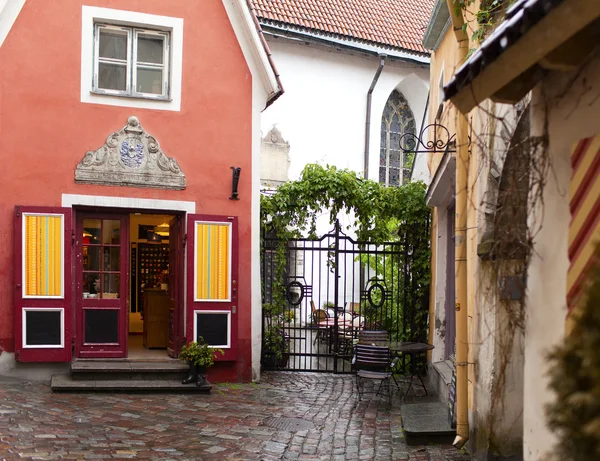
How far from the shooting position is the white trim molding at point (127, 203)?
37.0ft

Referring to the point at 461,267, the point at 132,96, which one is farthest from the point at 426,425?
the point at 132,96

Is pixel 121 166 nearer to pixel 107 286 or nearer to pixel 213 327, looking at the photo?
pixel 107 286

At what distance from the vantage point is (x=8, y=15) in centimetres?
1109

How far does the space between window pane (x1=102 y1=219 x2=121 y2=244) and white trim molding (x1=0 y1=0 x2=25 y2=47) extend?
291 cm

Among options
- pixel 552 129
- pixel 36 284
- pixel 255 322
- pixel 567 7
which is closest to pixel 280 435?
pixel 255 322

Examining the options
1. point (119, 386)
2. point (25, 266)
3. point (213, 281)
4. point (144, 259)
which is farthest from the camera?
point (144, 259)

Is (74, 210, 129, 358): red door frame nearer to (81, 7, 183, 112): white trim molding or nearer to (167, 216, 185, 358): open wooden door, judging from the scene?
(167, 216, 185, 358): open wooden door

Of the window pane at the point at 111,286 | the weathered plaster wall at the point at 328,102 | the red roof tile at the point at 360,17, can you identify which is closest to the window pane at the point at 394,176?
the weathered plaster wall at the point at 328,102

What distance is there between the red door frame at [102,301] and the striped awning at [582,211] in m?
8.54

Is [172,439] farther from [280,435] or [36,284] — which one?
[36,284]

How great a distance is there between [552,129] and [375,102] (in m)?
17.6

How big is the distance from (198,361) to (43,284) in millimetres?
2400

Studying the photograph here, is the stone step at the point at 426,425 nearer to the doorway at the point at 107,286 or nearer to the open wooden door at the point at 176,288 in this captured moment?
the open wooden door at the point at 176,288

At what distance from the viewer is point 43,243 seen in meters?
11.0
